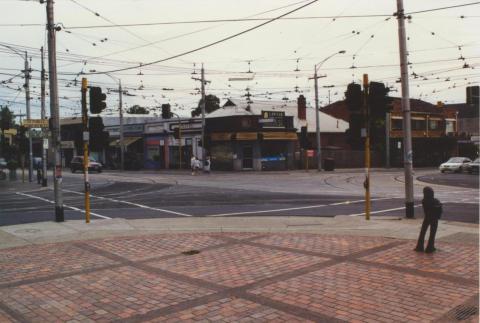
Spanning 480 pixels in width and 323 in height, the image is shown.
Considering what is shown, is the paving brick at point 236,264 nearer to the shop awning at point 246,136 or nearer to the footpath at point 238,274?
the footpath at point 238,274

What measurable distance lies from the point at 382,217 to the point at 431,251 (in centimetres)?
560

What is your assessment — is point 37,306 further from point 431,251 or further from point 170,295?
point 431,251

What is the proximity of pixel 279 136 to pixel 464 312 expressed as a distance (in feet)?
142

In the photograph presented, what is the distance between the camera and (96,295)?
7379 millimetres

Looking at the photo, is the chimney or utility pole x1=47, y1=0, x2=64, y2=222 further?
the chimney

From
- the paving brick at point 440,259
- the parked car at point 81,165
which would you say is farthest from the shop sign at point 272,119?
the paving brick at point 440,259

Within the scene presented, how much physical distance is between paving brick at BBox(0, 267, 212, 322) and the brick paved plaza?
2 centimetres

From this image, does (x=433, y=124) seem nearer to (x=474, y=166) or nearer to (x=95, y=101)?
(x=474, y=166)

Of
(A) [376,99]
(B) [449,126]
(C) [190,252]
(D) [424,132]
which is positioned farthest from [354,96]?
(B) [449,126]

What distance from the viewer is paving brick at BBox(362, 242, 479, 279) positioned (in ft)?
28.0

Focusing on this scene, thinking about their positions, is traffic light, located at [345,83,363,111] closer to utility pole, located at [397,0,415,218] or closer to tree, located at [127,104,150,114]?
utility pole, located at [397,0,415,218]

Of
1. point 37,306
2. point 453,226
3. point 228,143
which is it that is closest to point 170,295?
point 37,306

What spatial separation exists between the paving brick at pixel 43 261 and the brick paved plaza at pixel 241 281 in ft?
0.07

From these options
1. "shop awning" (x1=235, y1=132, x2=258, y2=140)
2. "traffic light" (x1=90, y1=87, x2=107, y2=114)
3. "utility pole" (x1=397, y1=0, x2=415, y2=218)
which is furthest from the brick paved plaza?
"shop awning" (x1=235, y1=132, x2=258, y2=140)
